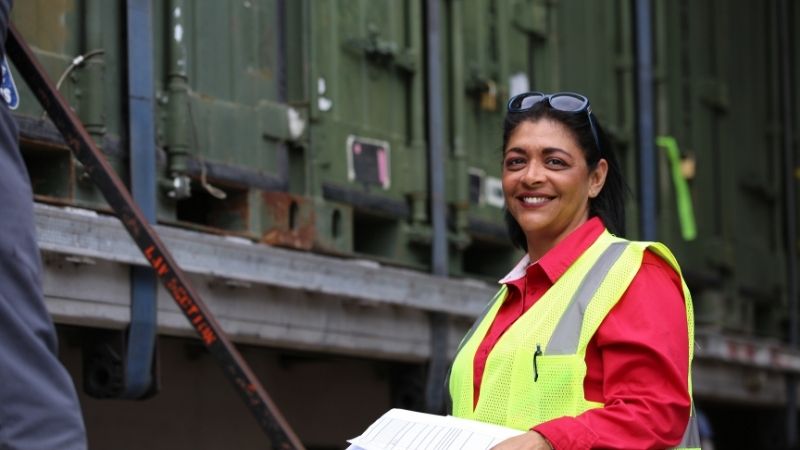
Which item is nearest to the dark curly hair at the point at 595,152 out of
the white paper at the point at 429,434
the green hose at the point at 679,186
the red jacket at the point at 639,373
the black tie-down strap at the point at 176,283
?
the red jacket at the point at 639,373

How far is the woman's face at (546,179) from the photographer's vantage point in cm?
316

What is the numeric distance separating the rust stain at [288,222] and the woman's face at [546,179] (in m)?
3.53

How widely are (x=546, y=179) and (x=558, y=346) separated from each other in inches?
13.9

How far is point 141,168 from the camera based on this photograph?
5727 mm

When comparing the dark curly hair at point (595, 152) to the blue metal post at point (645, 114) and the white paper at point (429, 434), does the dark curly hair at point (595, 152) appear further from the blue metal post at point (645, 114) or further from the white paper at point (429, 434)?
the blue metal post at point (645, 114)

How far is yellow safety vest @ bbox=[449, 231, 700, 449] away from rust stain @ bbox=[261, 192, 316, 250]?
3.62m

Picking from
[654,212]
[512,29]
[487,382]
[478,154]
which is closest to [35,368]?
[487,382]

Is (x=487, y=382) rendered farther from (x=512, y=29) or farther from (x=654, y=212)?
(x=654, y=212)

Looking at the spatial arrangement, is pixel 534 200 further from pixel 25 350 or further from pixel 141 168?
pixel 141 168

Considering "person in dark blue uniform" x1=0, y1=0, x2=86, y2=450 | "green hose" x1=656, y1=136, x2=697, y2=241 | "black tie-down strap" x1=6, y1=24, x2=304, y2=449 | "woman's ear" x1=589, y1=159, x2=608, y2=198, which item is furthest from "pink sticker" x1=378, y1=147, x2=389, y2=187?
"person in dark blue uniform" x1=0, y1=0, x2=86, y2=450

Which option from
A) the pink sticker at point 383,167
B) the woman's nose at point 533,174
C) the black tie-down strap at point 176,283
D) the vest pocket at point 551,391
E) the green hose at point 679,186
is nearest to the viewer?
the vest pocket at point 551,391

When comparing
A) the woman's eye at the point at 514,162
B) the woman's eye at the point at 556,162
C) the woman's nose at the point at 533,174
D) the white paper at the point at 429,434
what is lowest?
the white paper at the point at 429,434

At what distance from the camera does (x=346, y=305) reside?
23.1ft

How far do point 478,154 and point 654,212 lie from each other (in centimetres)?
166
